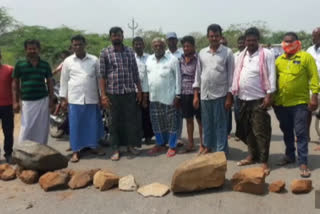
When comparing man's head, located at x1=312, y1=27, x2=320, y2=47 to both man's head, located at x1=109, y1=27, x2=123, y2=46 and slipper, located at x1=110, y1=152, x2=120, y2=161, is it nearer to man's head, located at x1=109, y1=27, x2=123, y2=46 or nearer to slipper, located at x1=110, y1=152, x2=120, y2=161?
man's head, located at x1=109, y1=27, x2=123, y2=46

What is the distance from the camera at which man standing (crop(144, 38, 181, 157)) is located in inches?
229

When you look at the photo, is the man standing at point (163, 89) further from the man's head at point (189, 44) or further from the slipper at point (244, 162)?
the slipper at point (244, 162)

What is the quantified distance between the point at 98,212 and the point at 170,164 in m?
1.82

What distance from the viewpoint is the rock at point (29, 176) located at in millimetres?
4812

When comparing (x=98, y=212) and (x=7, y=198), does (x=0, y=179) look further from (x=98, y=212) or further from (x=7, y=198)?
(x=98, y=212)

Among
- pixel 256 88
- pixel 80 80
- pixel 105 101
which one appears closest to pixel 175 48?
pixel 105 101

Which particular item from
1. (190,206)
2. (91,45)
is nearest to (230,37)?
Result: (91,45)

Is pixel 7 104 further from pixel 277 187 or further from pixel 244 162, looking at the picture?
Result: pixel 277 187

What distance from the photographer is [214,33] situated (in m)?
5.21

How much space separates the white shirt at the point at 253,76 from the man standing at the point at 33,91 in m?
2.98

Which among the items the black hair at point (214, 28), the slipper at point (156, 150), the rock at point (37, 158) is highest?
the black hair at point (214, 28)

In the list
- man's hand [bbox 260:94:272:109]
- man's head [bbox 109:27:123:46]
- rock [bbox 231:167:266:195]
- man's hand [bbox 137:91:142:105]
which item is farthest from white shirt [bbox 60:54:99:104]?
rock [bbox 231:167:266:195]

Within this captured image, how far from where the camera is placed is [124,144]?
614cm

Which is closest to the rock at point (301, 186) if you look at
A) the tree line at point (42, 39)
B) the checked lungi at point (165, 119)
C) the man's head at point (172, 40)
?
the checked lungi at point (165, 119)
